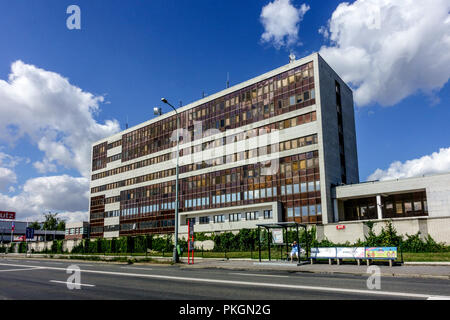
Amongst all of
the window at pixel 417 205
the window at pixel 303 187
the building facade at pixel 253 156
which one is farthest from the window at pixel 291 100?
the window at pixel 417 205

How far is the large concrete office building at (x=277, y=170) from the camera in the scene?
1594 inches

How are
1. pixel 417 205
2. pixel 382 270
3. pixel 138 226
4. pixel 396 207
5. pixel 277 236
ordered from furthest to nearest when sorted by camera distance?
pixel 138 226, pixel 396 207, pixel 417 205, pixel 277 236, pixel 382 270

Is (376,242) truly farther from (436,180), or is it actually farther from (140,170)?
(140,170)

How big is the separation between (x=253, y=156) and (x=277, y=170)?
441cm

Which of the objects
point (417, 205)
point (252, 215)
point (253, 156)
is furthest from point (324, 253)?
point (253, 156)

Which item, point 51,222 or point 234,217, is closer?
point 234,217

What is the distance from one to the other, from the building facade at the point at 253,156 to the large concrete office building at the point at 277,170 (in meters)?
0.14

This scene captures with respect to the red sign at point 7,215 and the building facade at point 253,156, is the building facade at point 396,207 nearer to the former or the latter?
the building facade at point 253,156

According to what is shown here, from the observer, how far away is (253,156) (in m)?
49.0

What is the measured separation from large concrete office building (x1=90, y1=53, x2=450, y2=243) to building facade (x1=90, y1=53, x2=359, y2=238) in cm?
14

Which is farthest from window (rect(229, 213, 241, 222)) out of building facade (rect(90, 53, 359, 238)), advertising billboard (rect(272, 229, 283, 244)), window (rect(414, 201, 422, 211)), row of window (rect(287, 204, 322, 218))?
advertising billboard (rect(272, 229, 283, 244))

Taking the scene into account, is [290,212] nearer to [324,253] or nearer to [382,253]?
[324,253]
